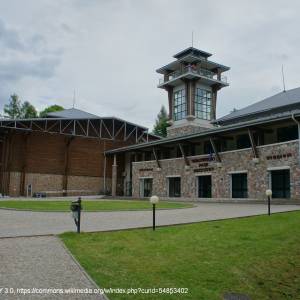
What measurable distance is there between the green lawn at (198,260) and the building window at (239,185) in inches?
687

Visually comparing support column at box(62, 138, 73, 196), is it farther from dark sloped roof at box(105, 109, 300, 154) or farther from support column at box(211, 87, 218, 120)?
support column at box(211, 87, 218, 120)

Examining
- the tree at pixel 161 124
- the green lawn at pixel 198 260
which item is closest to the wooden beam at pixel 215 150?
the green lawn at pixel 198 260

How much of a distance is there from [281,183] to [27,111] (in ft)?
165

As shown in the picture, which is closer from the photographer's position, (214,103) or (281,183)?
(281,183)

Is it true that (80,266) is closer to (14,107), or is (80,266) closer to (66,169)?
(66,169)

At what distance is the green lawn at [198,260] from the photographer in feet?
19.4

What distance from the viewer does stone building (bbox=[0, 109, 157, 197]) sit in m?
37.2

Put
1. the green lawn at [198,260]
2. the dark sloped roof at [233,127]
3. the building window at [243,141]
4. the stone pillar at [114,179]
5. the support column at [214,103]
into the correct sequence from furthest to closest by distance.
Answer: the support column at [214,103] < the stone pillar at [114,179] < the building window at [243,141] < the dark sloped roof at [233,127] < the green lawn at [198,260]

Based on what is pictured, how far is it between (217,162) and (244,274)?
23.5 m

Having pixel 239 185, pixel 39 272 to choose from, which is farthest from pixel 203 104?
pixel 39 272

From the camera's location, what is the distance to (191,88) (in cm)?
4378

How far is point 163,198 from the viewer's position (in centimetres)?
3469

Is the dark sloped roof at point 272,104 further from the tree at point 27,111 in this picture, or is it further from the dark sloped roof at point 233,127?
the tree at point 27,111

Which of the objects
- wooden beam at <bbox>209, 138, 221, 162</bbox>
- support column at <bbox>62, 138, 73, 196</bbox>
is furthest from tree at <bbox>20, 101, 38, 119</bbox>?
wooden beam at <bbox>209, 138, 221, 162</bbox>
